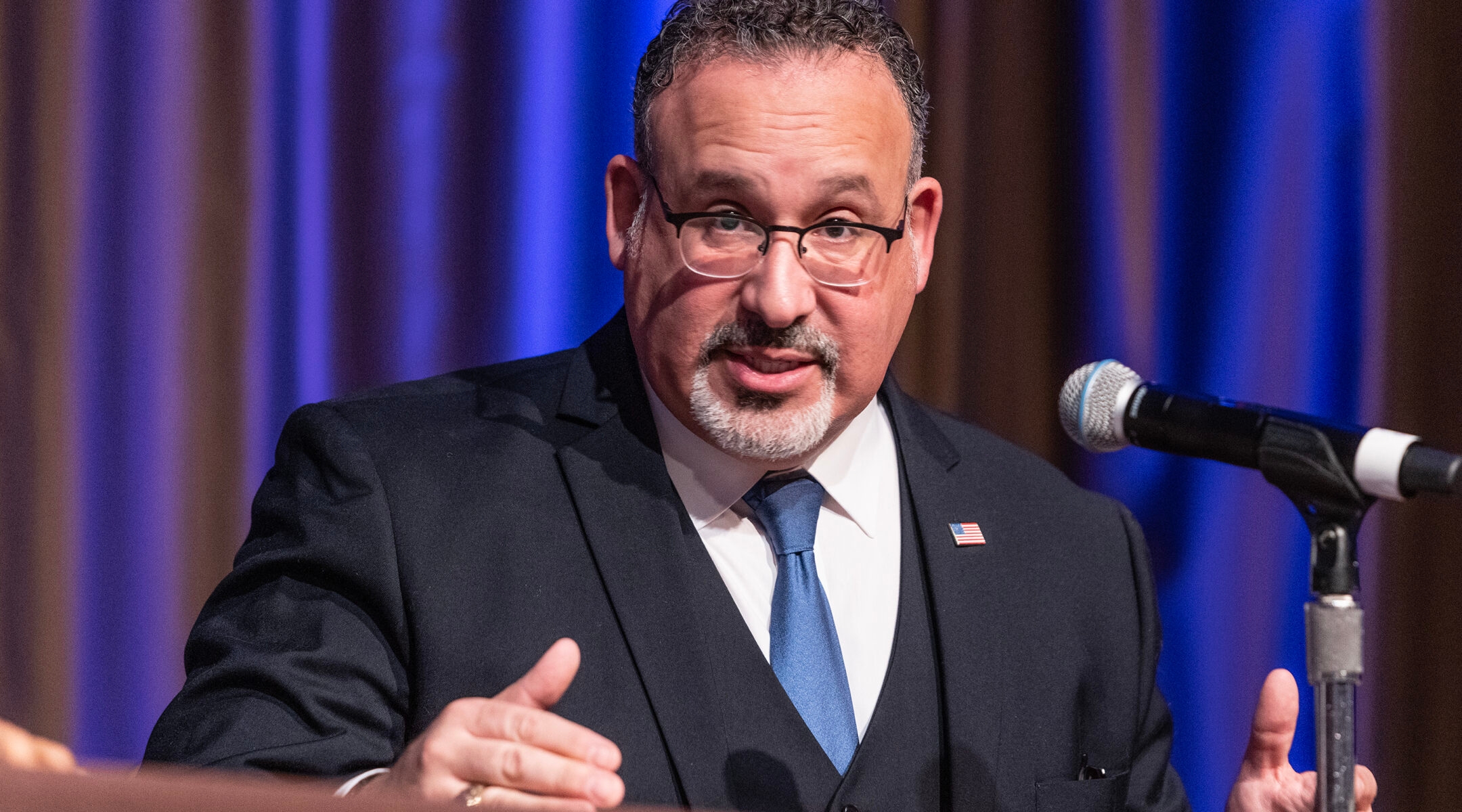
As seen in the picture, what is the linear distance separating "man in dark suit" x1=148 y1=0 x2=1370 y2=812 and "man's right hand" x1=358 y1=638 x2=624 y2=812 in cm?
31

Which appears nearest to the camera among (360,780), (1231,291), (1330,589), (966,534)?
(1330,589)

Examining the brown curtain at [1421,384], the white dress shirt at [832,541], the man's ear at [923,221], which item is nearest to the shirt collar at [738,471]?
the white dress shirt at [832,541]

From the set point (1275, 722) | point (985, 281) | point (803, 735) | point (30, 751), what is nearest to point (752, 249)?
point (803, 735)

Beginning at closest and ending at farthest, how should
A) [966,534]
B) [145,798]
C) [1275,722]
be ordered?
[145,798] → [1275,722] → [966,534]

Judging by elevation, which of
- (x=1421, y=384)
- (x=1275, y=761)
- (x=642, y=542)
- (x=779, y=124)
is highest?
(x=779, y=124)

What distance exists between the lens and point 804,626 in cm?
164

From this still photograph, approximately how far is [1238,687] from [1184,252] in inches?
34.2

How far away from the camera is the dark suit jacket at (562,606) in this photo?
149 cm

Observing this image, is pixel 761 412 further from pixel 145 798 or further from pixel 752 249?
pixel 145 798

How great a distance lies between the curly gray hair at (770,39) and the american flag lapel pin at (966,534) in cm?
49

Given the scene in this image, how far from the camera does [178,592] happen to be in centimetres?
241


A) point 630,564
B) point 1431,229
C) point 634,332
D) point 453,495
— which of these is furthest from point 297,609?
point 1431,229

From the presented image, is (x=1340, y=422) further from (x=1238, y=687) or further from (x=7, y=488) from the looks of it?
(x=7, y=488)

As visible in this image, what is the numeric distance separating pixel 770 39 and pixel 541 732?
941 millimetres
